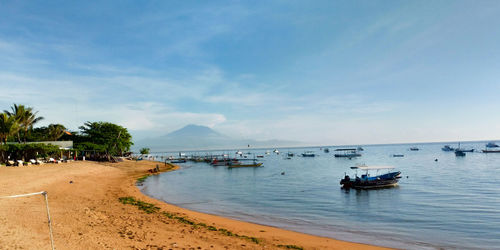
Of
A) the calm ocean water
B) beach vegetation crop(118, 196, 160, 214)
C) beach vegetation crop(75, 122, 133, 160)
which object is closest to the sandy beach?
beach vegetation crop(118, 196, 160, 214)

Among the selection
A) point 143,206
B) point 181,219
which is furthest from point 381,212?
point 143,206

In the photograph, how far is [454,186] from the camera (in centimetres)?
3472

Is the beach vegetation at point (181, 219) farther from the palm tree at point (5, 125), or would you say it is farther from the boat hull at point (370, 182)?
the palm tree at point (5, 125)

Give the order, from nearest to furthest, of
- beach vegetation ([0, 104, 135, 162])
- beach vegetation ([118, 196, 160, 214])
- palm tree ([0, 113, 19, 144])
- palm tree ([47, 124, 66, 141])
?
1. beach vegetation ([118, 196, 160, 214])
2. palm tree ([0, 113, 19, 144])
3. beach vegetation ([0, 104, 135, 162])
4. palm tree ([47, 124, 66, 141])

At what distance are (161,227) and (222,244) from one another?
4169 millimetres

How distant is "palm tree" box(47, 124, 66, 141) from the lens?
62.8m

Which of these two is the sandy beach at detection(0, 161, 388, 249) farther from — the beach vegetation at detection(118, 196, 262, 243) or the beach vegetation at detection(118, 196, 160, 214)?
the beach vegetation at detection(118, 196, 160, 214)

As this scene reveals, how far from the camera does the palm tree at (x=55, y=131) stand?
6281cm

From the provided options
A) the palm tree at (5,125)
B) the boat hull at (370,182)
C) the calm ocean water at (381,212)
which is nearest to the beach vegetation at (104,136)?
the palm tree at (5,125)

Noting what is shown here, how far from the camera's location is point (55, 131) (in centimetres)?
6338

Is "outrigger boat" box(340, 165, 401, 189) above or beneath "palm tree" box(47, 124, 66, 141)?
beneath

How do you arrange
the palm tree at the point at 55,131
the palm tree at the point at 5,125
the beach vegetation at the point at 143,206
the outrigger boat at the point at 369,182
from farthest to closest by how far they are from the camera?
the palm tree at the point at 55,131 < the palm tree at the point at 5,125 < the outrigger boat at the point at 369,182 < the beach vegetation at the point at 143,206

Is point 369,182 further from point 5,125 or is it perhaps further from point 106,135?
point 106,135

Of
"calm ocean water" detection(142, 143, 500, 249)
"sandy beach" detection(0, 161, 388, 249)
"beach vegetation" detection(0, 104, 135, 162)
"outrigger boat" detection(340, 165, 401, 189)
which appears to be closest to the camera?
"sandy beach" detection(0, 161, 388, 249)
